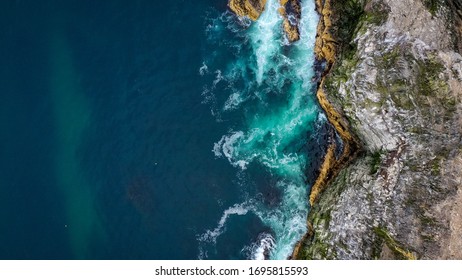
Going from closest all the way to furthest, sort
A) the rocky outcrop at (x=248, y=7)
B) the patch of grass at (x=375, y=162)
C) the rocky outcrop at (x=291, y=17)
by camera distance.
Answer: the patch of grass at (x=375, y=162)
the rocky outcrop at (x=291, y=17)
the rocky outcrop at (x=248, y=7)

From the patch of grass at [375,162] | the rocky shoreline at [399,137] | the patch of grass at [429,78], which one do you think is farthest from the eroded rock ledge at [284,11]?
the patch of grass at [375,162]

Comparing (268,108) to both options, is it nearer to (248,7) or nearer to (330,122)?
(330,122)

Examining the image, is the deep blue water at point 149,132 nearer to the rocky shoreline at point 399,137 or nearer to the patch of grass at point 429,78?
the rocky shoreline at point 399,137

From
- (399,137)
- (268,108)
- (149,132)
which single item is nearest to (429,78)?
(399,137)

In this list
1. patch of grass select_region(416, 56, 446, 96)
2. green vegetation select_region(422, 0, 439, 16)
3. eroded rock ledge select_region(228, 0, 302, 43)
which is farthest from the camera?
eroded rock ledge select_region(228, 0, 302, 43)

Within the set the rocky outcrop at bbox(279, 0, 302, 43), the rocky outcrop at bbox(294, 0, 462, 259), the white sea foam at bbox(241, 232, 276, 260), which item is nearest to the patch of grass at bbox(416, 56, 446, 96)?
the rocky outcrop at bbox(294, 0, 462, 259)

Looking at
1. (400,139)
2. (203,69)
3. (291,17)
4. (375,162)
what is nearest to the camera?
(400,139)

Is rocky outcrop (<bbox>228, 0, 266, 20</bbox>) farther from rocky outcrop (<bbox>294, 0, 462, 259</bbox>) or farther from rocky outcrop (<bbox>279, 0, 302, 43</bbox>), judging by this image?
rocky outcrop (<bbox>294, 0, 462, 259</bbox>)
